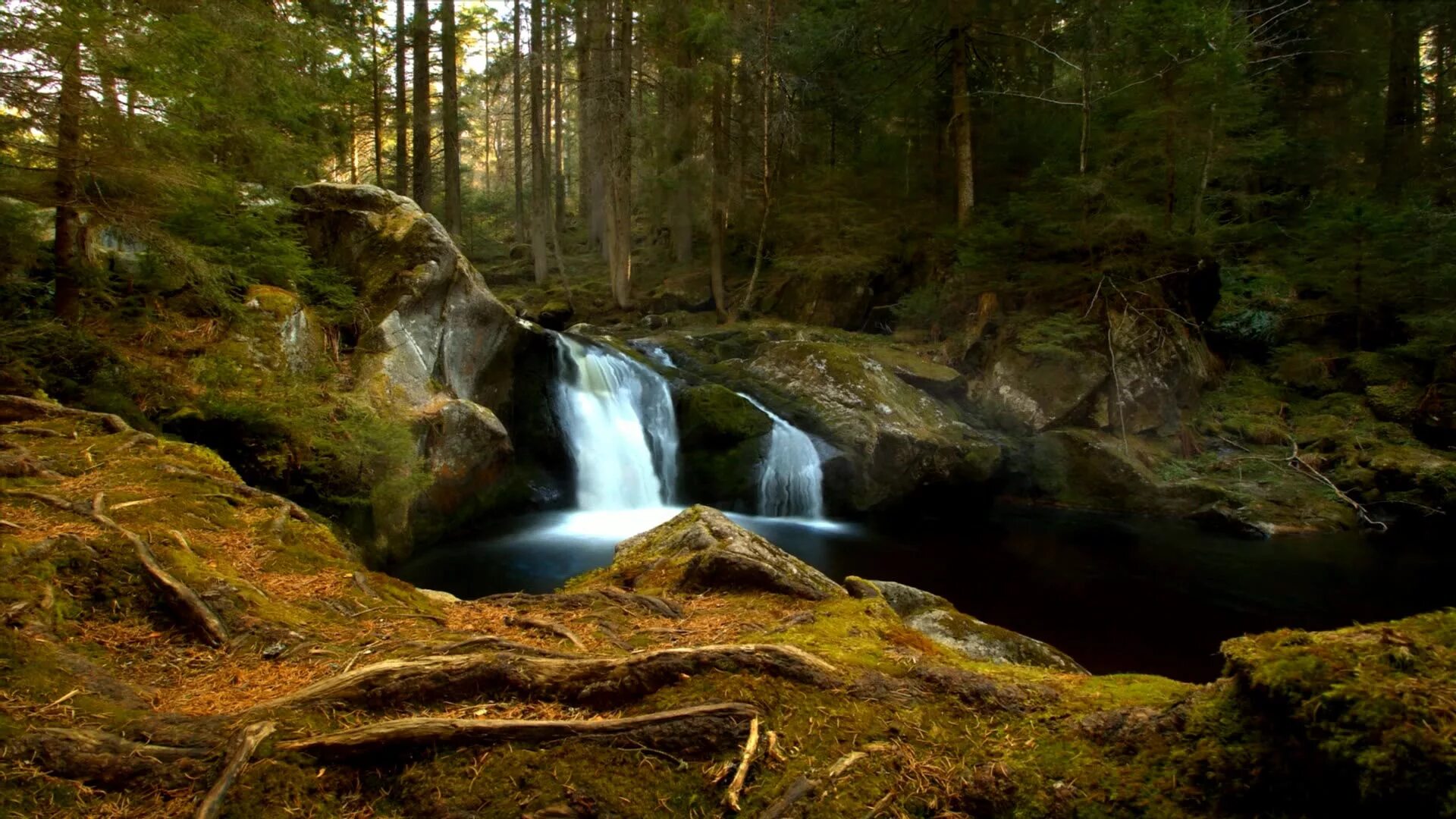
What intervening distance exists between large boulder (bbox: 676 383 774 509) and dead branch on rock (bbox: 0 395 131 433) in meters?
9.16

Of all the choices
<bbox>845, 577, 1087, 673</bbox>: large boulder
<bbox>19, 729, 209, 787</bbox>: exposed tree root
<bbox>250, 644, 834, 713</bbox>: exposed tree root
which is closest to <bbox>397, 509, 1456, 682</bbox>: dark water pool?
<bbox>845, 577, 1087, 673</bbox>: large boulder

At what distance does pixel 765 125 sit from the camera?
18.2m

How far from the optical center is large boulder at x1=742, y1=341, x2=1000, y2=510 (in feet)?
45.1

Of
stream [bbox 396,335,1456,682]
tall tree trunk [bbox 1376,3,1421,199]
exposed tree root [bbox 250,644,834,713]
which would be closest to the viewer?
exposed tree root [bbox 250,644,834,713]

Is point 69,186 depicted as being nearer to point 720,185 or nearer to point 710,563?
point 710,563

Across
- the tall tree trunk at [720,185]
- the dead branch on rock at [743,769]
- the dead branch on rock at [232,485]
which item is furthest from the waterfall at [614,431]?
the dead branch on rock at [743,769]

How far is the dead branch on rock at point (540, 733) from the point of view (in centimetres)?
215

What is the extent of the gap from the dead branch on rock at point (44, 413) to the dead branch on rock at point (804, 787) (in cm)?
606

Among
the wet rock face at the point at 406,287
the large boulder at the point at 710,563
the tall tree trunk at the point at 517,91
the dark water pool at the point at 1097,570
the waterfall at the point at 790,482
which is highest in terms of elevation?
the tall tree trunk at the point at 517,91

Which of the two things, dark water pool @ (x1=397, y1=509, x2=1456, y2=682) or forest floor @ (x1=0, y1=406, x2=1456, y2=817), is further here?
dark water pool @ (x1=397, y1=509, x2=1456, y2=682)

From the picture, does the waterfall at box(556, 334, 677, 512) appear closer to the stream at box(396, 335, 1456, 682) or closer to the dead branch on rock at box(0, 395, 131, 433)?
the stream at box(396, 335, 1456, 682)

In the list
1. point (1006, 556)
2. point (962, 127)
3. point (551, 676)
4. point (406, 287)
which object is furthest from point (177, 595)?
point (962, 127)

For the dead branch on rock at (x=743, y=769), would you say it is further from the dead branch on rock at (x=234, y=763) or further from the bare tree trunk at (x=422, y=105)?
the bare tree trunk at (x=422, y=105)

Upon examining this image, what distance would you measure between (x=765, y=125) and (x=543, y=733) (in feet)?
59.5
